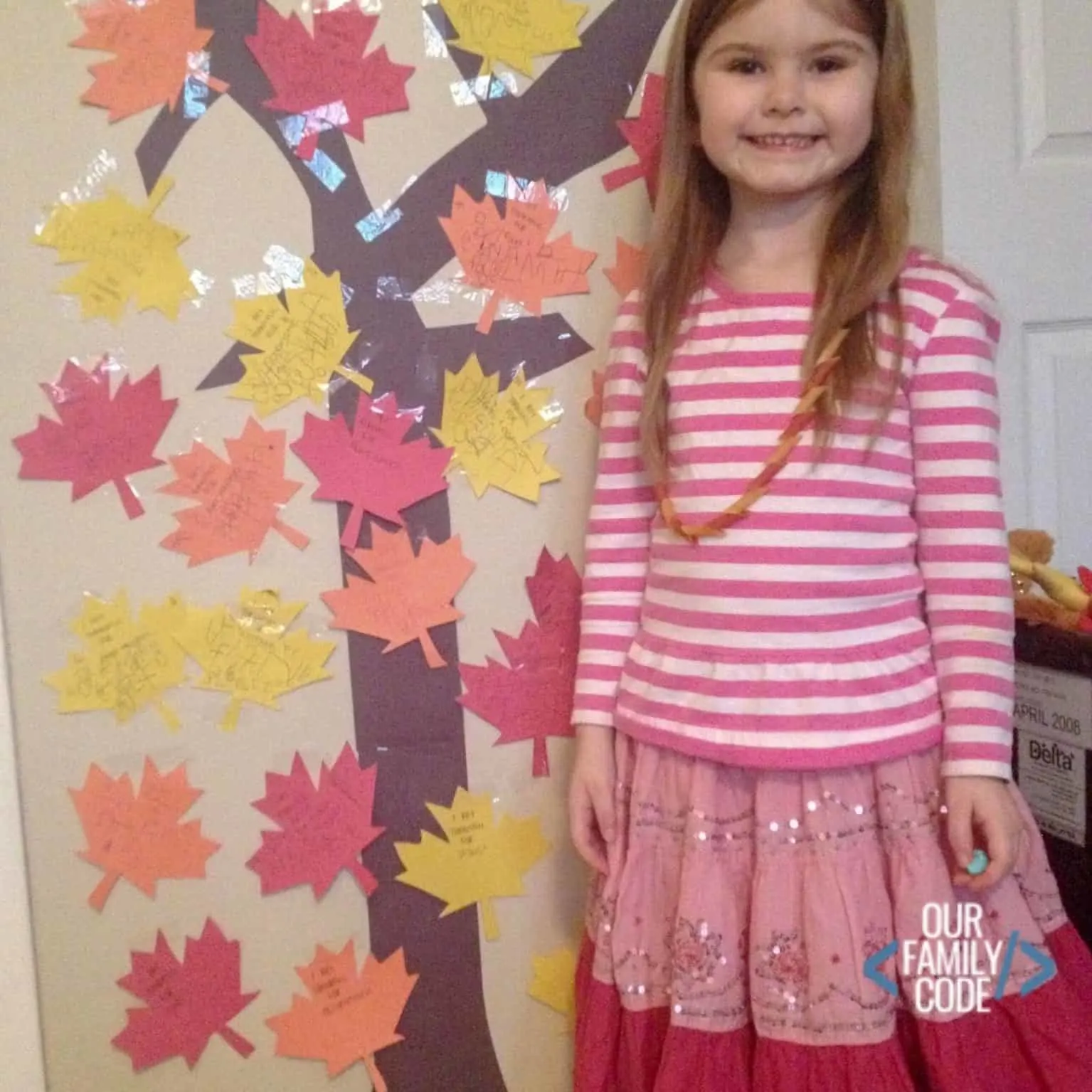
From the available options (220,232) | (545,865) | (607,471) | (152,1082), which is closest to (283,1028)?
(152,1082)

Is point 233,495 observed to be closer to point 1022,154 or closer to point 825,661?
point 825,661

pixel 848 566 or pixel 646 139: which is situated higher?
pixel 646 139

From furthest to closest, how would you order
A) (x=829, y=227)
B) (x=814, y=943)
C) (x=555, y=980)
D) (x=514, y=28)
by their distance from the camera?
(x=555, y=980) → (x=514, y=28) → (x=829, y=227) → (x=814, y=943)

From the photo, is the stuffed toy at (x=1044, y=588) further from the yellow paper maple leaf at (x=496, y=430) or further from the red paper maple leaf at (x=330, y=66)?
the red paper maple leaf at (x=330, y=66)

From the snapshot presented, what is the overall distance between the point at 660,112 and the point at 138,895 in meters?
0.95

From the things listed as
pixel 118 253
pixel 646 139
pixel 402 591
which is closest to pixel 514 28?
pixel 646 139

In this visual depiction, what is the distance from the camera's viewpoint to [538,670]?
1094 millimetres

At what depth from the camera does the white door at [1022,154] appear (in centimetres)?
116

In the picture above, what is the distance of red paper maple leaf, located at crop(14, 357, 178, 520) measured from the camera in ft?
3.35

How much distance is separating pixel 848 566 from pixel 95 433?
72 centimetres

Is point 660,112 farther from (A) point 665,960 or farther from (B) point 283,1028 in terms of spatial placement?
(B) point 283,1028

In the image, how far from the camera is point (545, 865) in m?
1.12

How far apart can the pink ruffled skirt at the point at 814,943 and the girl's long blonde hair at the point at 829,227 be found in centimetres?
30

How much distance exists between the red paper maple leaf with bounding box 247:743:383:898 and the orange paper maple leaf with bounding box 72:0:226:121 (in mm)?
660
